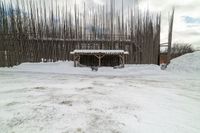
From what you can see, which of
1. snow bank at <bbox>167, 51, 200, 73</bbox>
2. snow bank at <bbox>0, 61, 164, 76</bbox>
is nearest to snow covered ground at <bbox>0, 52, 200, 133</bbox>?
snow bank at <bbox>0, 61, 164, 76</bbox>

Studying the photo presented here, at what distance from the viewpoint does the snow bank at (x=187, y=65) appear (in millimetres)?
10192

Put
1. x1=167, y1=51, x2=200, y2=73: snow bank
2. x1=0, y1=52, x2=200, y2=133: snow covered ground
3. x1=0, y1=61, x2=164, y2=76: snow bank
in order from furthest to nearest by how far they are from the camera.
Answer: x1=167, y1=51, x2=200, y2=73: snow bank
x1=0, y1=61, x2=164, y2=76: snow bank
x1=0, y1=52, x2=200, y2=133: snow covered ground

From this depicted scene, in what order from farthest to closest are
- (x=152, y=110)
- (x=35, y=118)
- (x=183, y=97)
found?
(x=183, y=97)
(x=152, y=110)
(x=35, y=118)

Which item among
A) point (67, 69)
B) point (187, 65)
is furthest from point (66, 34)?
point (187, 65)

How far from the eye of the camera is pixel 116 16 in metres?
12.5

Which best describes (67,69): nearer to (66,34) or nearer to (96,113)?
(66,34)

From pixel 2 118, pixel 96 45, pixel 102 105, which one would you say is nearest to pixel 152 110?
pixel 102 105

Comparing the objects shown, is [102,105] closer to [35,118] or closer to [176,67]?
[35,118]

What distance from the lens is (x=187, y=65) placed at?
422 inches

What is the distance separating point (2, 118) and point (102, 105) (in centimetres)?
187

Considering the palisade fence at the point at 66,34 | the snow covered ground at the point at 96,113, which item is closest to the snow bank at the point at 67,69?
the palisade fence at the point at 66,34

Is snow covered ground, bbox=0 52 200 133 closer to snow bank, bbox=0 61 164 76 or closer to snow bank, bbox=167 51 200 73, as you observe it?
snow bank, bbox=0 61 164 76

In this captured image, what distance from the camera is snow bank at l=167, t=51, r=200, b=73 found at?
10.2m

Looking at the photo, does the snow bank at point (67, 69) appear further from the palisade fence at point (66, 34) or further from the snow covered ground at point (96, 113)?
the snow covered ground at point (96, 113)
